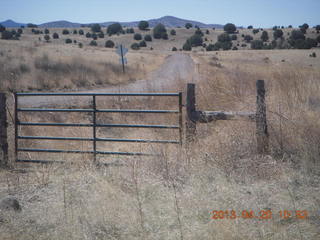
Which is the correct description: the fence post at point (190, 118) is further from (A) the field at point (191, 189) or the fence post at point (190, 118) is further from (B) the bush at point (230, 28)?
(B) the bush at point (230, 28)

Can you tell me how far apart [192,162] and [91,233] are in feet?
7.56

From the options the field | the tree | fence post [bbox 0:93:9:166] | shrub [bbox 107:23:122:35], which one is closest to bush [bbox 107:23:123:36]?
shrub [bbox 107:23:122:35]

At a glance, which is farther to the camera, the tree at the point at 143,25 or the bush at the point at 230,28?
the bush at the point at 230,28

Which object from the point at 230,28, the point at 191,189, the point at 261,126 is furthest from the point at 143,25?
the point at 191,189

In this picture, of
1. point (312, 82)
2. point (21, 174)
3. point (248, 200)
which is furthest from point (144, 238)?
point (312, 82)

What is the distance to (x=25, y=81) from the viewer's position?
2028cm

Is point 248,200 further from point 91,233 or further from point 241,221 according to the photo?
point 91,233

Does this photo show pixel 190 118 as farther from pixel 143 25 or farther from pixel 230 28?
pixel 230 28
